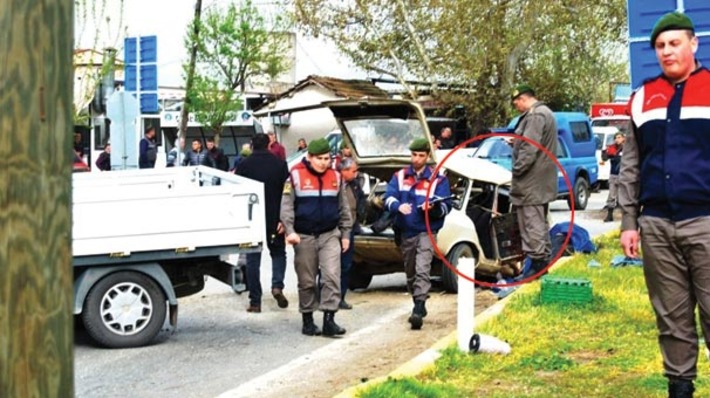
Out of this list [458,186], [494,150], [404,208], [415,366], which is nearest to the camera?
[415,366]

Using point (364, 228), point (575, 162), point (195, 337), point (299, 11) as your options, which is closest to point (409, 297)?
point (364, 228)

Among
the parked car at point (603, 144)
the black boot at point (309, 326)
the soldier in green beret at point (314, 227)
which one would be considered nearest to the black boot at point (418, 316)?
the soldier in green beret at point (314, 227)

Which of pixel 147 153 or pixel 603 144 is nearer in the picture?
pixel 147 153

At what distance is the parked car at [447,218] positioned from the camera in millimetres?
13055

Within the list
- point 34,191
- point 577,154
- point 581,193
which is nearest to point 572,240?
point 34,191

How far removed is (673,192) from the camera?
18.8 feet

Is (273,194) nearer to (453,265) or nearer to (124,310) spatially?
(453,265)

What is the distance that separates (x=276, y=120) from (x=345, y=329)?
3293 centimetres

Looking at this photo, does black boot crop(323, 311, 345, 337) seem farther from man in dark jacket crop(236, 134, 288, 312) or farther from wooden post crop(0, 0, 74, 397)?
wooden post crop(0, 0, 74, 397)

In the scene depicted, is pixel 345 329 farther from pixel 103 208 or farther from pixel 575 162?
pixel 575 162

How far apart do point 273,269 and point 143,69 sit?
46.6ft

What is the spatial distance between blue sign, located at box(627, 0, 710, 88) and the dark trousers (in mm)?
4189

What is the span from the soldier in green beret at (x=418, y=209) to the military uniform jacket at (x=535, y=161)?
0.85 metres

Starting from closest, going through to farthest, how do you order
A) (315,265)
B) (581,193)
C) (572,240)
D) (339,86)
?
(315,265), (572,240), (581,193), (339,86)
